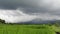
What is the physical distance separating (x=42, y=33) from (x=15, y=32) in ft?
9.63

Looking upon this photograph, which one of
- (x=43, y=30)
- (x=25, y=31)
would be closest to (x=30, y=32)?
(x=25, y=31)

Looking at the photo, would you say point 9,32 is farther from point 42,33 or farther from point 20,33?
point 42,33

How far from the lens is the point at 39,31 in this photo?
19.7 meters

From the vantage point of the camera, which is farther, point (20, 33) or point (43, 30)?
point (43, 30)

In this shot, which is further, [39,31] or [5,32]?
[39,31]

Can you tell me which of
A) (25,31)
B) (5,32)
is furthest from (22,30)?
(5,32)

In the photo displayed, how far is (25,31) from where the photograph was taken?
18891 mm

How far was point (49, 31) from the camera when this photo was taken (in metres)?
20.0

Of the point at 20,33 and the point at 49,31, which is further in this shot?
the point at 49,31

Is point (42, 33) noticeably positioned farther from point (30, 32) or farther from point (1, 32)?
point (1, 32)

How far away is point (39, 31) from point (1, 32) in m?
4.17

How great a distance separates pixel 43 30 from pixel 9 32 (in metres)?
3.92

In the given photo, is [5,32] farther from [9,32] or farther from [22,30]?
[22,30]

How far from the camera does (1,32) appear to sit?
1808 cm
